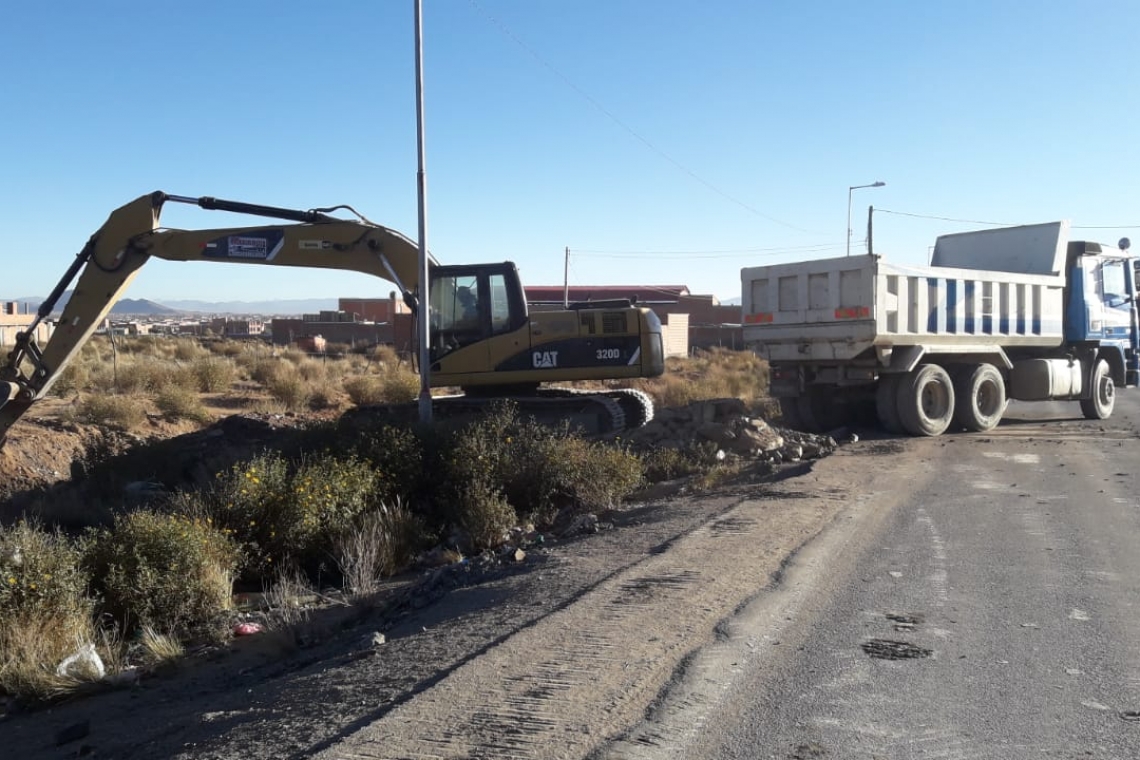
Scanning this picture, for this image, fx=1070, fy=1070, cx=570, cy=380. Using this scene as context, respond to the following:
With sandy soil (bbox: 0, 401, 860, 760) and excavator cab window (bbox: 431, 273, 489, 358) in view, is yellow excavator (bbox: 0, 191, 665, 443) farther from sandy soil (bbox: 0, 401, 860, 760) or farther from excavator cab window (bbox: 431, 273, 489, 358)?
sandy soil (bbox: 0, 401, 860, 760)

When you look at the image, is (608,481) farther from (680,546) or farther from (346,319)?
(346,319)

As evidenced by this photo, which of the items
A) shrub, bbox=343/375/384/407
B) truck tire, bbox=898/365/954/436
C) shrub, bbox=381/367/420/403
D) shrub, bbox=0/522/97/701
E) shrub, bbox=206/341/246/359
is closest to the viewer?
shrub, bbox=0/522/97/701

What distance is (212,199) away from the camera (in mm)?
15305

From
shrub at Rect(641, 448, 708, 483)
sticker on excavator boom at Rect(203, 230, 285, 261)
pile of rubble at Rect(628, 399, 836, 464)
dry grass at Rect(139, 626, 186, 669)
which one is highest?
sticker on excavator boom at Rect(203, 230, 285, 261)

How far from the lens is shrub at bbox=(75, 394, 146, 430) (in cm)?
2220

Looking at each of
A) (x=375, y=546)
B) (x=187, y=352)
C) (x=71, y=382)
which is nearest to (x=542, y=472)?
(x=375, y=546)

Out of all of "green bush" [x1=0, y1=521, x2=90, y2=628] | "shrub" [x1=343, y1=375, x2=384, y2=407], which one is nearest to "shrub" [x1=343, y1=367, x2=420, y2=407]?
"shrub" [x1=343, y1=375, x2=384, y2=407]

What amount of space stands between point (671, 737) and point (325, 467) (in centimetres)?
855

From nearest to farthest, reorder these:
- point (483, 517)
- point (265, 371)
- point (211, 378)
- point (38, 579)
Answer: point (38, 579) < point (483, 517) < point (211, 378) < point (265, 371)

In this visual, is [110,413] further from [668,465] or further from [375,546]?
[375,546]

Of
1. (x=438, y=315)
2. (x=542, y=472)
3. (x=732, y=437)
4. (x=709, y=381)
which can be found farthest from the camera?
(x=709, y=381)

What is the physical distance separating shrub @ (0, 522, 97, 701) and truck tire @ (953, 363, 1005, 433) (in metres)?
14.9

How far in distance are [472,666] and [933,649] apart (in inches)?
110

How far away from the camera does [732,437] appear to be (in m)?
16.4
